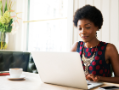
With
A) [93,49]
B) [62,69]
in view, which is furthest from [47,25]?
[62,69]

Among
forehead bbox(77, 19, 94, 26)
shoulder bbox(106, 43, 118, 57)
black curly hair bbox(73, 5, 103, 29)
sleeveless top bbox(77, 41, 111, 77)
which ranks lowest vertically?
sleeveless top bbox(77, 41, 111, 77)

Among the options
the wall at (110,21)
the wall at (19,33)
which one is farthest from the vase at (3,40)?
the wall at (110,21)

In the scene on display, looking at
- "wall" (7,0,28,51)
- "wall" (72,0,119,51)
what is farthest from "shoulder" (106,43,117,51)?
"wall" (7,0,28,51)

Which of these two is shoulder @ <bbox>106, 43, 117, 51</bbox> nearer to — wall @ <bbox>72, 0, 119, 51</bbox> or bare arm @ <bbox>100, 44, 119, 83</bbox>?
bare arm @ <bbox>100, 44, 119, 83</bbox>

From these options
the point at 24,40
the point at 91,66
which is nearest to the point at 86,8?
the point at 91,66

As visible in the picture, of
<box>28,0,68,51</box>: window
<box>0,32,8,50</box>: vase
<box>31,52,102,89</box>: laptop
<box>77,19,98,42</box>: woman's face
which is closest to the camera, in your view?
<box>31,52,102,89</box>: laptop

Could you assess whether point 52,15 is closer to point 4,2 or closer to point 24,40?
point 24,40

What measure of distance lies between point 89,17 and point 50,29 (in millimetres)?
1357

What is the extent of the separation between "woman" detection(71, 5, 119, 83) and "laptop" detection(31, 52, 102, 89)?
0.51 meters

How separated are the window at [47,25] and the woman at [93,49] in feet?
3.01

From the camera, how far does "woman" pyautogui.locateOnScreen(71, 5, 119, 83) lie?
130cm

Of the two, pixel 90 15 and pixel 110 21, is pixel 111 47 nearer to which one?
pixel 90 15

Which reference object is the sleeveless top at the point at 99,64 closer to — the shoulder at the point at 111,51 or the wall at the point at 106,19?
the shoulder at the point at 111,51

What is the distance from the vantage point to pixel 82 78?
2.46 ft
